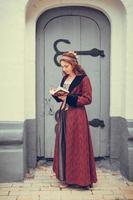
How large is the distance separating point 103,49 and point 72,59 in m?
1.46

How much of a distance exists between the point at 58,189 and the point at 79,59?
2494 millimetres

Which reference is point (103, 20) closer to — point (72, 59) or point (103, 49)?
point (103, 49)

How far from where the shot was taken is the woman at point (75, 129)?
601 cm

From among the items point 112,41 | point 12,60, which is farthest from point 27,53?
point 112,41

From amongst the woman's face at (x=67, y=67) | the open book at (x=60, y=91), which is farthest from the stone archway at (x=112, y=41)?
the open book at (x=60, y=91)

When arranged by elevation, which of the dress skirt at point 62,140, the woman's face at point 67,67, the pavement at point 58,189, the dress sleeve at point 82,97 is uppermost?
the woman's face at point 67,67

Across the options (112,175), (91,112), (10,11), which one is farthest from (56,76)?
(112,175)

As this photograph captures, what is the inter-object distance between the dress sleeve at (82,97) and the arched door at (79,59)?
4.61 ft

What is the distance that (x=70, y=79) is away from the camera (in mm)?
6176

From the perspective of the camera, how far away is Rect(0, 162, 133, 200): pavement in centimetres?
588

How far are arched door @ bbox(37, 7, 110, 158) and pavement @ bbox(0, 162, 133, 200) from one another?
0.75 metres

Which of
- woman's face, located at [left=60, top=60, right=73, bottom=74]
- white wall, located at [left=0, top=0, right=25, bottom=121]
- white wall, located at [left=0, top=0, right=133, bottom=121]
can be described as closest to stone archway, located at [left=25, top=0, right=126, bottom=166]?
white wall, located at [left=0, top=0, right=133, bottom=121]

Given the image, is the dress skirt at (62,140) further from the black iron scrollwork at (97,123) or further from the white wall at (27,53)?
the black iron scrollwork at (97,123)

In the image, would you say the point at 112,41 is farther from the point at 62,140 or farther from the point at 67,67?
the point at 62,140
